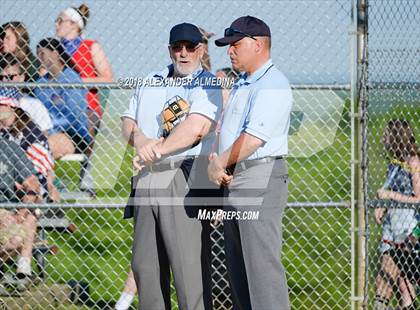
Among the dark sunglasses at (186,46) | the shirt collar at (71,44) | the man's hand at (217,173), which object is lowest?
the man's hand at (217,173)

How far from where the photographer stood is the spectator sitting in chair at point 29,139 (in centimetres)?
592

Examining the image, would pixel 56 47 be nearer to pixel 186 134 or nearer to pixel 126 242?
pixel 186 134

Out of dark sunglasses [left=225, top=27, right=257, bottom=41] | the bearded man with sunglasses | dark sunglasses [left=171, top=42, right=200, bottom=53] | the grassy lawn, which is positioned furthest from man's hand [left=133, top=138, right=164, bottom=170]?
the grassy lawn

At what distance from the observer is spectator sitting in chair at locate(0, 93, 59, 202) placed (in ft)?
19.4

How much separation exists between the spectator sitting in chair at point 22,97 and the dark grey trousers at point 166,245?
169 centimetres

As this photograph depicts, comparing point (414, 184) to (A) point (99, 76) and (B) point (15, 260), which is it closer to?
(A) point (99, 76)

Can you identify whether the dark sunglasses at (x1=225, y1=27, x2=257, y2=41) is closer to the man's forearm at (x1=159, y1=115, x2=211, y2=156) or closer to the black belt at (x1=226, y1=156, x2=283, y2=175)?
the man's forearm at (x1=159, y1=115, x2=211, y2=156)

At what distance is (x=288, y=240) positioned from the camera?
729 cm

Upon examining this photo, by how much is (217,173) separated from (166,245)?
49 centimetres

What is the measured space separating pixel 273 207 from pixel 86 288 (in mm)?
2093

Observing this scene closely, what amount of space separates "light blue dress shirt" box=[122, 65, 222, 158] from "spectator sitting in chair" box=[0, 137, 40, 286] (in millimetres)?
1361

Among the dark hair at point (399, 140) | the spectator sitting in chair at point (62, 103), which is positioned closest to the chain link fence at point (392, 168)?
the dark hair at point (399, 140)

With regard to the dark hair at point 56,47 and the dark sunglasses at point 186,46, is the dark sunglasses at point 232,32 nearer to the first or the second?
the dark sunglasses at point 186,46

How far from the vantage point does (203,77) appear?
15.3ft
